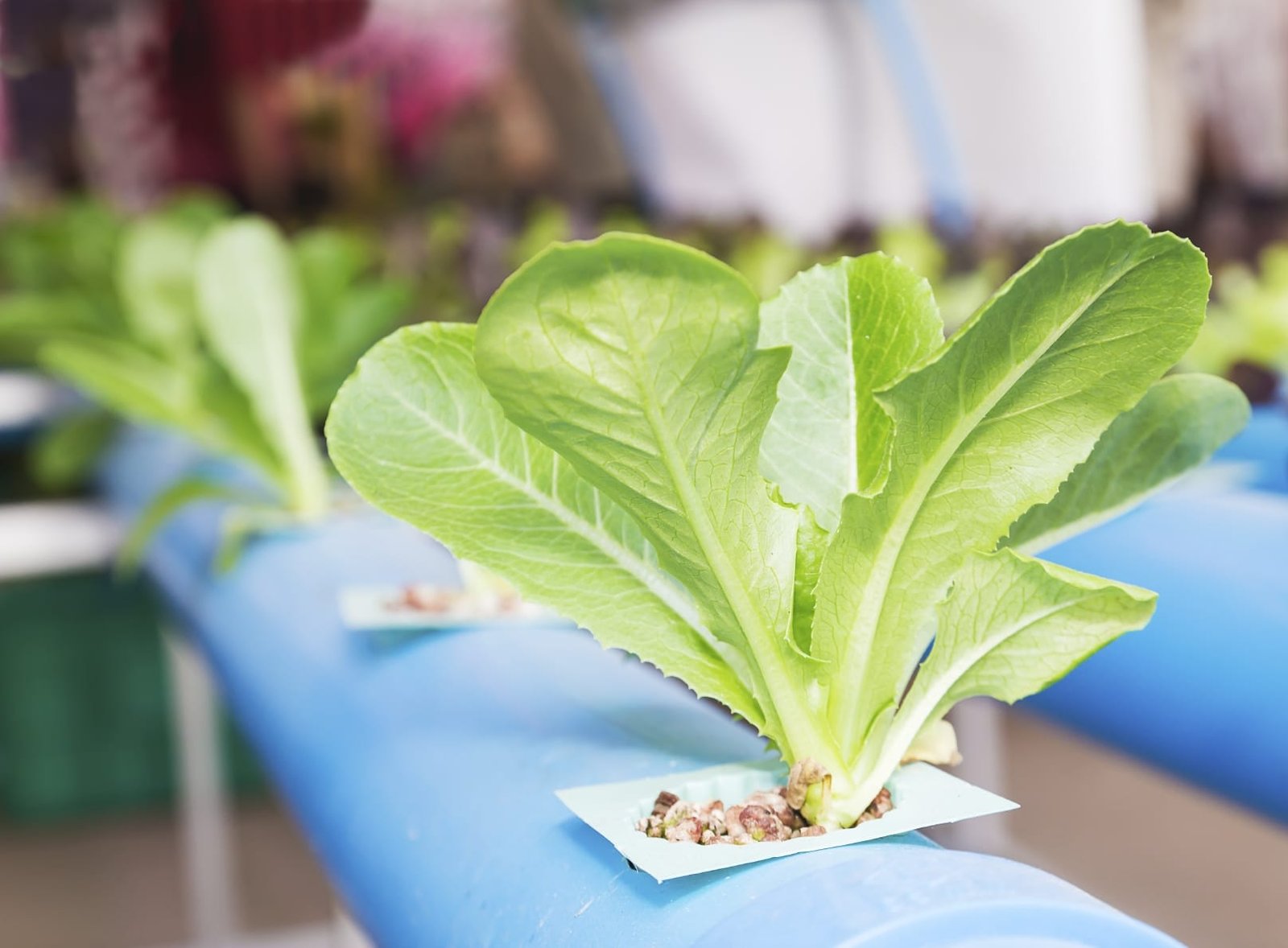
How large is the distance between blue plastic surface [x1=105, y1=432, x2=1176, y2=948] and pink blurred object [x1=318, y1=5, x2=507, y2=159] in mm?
1415

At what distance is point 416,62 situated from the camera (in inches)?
84.7

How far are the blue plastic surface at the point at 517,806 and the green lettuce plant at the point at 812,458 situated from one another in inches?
2.0

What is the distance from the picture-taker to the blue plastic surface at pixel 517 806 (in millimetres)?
294

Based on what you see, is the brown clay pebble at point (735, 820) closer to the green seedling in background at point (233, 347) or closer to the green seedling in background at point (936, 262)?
the green seedling in background at point (233, 347)

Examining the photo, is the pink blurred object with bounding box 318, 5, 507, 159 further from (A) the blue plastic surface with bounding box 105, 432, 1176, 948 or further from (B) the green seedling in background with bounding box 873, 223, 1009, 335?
(A) the blue plastic surface with bounding box 105, 432, 1176, 948

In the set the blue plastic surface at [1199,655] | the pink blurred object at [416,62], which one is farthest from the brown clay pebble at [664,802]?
the pink blurred object at [416,62]

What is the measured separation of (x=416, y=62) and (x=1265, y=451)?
1.56 metres

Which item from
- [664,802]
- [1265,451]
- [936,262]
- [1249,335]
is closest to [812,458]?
[664,802]

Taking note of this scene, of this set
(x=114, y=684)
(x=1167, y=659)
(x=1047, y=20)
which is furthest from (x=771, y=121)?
(x=1167, y=659)

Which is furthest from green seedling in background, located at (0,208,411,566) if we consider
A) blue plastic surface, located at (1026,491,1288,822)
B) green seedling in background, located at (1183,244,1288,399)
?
green seedling in background, located at (1183,244,1288,399)

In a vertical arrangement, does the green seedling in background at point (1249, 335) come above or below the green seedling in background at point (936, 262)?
below

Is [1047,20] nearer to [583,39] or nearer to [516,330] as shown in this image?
[583,39]

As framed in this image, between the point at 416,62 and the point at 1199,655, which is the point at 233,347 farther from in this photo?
the point at 416,62

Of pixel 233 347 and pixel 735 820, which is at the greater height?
pixel 233 347
